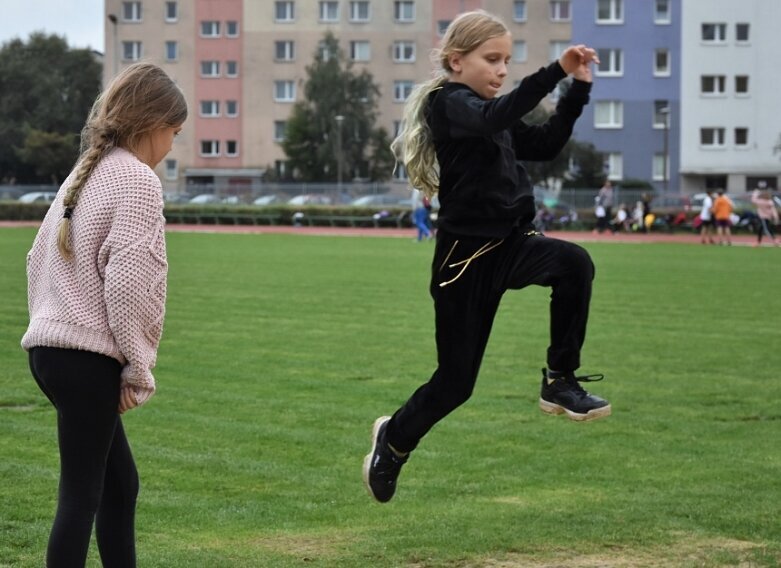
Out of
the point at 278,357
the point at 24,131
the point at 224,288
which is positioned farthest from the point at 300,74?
the point at 278,357

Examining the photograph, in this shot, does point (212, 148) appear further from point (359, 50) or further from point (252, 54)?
point (359, 50)

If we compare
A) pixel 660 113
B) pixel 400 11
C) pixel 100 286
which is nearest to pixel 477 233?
pixel 100 286

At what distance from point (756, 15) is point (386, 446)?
83687 millimetres

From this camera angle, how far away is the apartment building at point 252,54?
93.8 m

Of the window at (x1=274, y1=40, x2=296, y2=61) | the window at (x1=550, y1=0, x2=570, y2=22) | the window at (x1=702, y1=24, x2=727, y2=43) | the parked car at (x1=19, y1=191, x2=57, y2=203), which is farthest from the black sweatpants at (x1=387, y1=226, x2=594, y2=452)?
the window at (x1=274, y1=40, x2=296, y2=61)

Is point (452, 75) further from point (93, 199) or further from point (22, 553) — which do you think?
point (22, 553)

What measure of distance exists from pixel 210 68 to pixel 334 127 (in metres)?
14.4

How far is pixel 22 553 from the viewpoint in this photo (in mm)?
5895

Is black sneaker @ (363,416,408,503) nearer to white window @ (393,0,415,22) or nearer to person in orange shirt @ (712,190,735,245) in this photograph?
person in orange shirt @ (712,190,735,245)

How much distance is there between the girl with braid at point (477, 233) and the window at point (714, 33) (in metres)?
83.7

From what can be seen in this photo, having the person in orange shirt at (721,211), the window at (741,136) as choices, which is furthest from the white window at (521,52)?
the person in orange shirt at (721,211)

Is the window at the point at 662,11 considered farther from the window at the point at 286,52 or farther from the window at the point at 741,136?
the window at the point at 286,52

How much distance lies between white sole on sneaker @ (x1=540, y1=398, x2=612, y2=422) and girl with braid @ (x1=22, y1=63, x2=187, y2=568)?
1924 millimetres

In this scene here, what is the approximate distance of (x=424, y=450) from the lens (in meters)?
8.89
